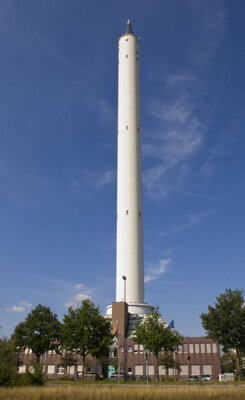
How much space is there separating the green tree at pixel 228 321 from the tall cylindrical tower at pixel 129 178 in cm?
2161

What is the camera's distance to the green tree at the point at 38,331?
54875mm

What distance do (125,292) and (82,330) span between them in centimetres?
1980

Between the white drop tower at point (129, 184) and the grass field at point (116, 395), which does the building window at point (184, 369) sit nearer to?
the white drop tower at point (129, 184)

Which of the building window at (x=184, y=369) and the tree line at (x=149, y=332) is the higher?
the tree line at (x=149, y=332)

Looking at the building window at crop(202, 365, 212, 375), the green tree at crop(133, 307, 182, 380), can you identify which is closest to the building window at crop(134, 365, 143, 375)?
the building window at crop(202, 365, 212, 375)

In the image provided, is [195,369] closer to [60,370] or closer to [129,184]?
[60,370]

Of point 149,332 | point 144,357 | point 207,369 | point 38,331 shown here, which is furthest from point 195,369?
point 38,331

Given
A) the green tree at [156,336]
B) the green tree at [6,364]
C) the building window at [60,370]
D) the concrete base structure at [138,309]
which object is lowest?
the building window at [60,370]

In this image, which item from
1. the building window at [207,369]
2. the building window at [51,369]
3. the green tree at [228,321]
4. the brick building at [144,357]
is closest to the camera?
the green tree at [228,321]

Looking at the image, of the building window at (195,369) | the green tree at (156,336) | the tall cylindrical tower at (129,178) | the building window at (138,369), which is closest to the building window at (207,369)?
the building window at (195,369)

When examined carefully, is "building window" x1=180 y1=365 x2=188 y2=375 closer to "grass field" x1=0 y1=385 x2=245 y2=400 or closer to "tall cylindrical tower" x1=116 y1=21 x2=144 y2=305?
"tall cylindrical tower" x1=116 y1=21 x2=144 y2=305

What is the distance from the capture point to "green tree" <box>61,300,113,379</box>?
4911 centimetres

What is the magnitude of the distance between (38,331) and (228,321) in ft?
85.3

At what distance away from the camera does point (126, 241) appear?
72.0 m
